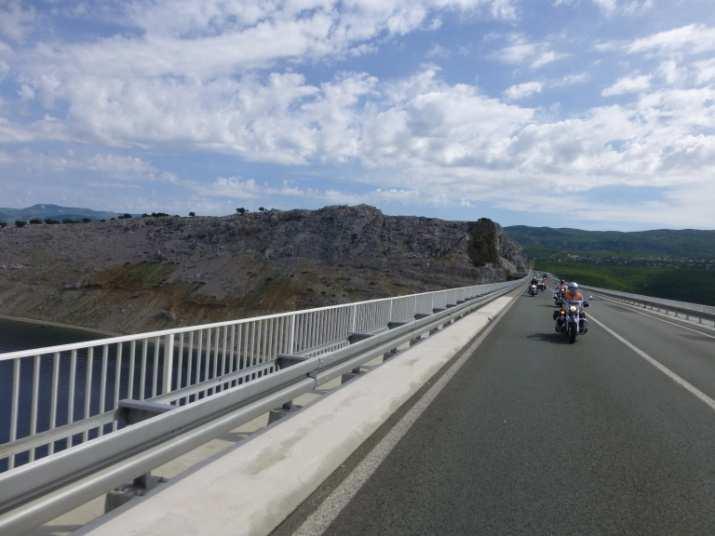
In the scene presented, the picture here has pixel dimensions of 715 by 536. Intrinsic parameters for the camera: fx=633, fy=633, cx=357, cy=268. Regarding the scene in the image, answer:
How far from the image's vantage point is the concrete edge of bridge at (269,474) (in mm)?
3621

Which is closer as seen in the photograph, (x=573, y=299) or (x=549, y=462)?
(x=549, y=462)

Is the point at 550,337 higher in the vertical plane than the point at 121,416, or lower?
lower

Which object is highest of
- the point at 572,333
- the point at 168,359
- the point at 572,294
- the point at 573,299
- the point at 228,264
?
the point at 572,294

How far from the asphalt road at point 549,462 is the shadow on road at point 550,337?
17.2 feet

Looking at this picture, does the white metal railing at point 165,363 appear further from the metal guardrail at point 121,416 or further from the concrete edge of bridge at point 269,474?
the concrete edge of bridge at point 269,474

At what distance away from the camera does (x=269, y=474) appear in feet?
15.0

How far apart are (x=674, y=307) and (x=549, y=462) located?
1249 inches

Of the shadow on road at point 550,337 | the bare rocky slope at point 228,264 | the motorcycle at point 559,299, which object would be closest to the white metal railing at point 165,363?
the shadow on road at point 550,337

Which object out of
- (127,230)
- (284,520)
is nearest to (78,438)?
(284,520)

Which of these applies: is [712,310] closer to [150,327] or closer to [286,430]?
[286,430]

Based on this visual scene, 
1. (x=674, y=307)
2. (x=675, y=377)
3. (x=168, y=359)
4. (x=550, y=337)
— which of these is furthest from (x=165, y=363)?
(x=674, y=307)

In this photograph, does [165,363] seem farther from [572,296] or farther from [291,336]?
[572,296]

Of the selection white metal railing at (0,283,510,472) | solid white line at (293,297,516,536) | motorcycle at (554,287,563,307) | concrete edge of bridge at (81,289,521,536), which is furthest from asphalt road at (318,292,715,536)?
motorcycle at (554,287,563,307)

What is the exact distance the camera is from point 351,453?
5.72 m
